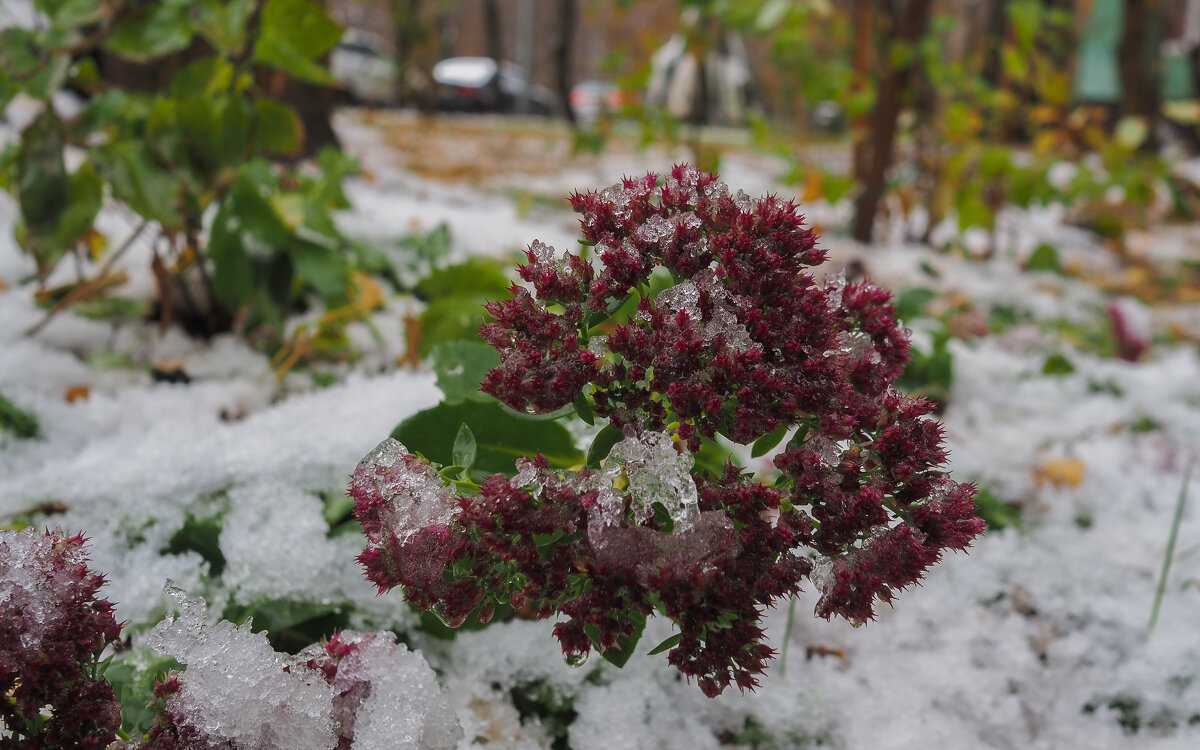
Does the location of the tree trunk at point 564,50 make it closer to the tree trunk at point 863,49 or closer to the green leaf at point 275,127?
the tree trunk at point 863,49

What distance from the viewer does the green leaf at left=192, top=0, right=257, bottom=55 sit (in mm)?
1389

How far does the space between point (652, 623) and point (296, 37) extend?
3.82 ft

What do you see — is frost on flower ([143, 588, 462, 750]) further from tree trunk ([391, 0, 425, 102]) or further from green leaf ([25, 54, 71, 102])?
tree trunk ([391, 0, 425, 102])

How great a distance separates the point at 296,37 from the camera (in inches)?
57.2

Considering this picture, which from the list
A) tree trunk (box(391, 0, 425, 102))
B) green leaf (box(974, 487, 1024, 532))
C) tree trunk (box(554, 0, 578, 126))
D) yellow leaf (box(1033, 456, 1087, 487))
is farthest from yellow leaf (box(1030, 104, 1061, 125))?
tree trunk (box(554, 0, 578, 126))

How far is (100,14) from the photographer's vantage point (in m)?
1.37

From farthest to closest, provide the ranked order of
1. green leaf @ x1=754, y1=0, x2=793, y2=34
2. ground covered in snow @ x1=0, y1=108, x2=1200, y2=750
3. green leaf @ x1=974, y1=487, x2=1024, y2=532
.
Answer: green leaf @ x1=754, y1=0, x2=793, y2=34
green leaf @ x1=974, y1=487, x2=1024, y2=532
ground covered in snow @ x1=0, y1=108, x2=1200, y2=750

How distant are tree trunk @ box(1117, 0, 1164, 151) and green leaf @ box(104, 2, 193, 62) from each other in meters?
6.21

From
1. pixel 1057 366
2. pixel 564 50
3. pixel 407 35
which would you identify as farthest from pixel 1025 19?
pixel 564 50

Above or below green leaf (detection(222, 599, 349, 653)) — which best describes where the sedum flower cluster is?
above

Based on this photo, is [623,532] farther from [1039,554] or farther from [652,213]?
A: [1039,554]

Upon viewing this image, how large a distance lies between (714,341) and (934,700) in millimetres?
674

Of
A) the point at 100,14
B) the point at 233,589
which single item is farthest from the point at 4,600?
the point at 100,14

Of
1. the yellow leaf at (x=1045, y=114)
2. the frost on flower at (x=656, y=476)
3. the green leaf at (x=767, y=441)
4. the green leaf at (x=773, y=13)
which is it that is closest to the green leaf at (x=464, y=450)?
the frost on flower at (x=656, y=476)
